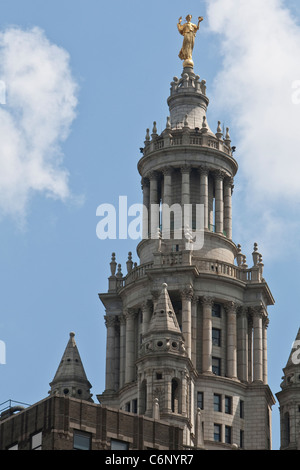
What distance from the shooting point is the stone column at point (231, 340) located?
172750mm

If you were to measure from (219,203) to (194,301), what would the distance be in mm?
11559

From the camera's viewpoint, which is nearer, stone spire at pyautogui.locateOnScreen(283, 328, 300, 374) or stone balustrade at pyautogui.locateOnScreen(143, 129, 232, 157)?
stone spire at pyautogui.locateOnScreen(283, 328, 300, 374)

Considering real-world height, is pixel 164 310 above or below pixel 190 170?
below

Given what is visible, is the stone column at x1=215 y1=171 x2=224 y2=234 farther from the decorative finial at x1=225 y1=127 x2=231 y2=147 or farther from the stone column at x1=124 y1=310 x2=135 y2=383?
the stone column at x1=124 y1=310 x2=135 y2=383

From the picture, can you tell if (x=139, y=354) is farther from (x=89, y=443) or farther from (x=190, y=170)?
(x=89, y=443)

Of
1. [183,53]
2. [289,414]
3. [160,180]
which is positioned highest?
[183,53]

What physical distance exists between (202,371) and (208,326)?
4355mm

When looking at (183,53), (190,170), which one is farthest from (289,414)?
(183,53)

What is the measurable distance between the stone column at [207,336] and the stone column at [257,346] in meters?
5.08

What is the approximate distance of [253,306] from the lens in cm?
17662

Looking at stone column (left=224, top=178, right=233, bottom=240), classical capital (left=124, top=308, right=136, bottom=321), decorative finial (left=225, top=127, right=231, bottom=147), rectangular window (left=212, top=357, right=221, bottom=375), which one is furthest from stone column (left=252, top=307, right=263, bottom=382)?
decorative finial (left=225, top=127, right=231, bottom=147)

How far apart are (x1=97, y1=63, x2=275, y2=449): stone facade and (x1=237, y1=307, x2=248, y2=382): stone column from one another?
3.5 inches

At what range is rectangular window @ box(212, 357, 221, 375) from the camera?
17288 centimetres

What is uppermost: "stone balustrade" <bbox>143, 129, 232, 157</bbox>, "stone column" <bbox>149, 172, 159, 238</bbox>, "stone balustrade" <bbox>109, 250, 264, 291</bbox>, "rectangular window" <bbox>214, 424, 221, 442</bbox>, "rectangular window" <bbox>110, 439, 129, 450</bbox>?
"stone balustrade" <bbox>143, 129, 232, 157</bbox>
